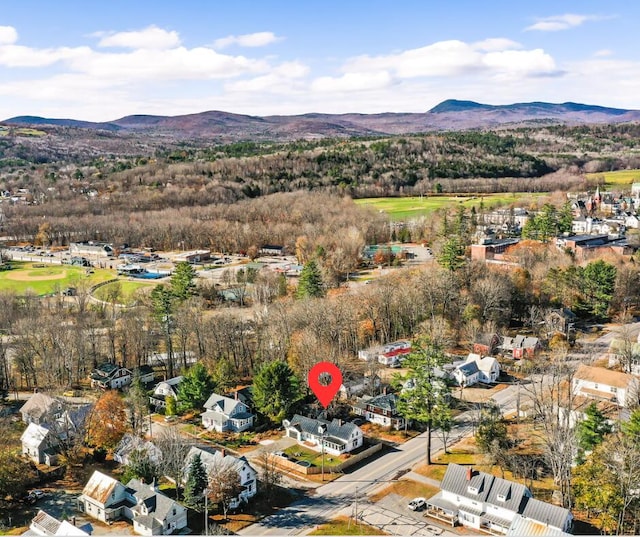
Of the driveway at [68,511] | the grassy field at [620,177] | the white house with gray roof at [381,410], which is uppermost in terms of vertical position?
the grassy field at [620,177]

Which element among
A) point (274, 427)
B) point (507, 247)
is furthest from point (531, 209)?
point (274, 427)

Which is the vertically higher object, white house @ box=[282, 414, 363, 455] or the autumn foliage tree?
the autumn foliage tree

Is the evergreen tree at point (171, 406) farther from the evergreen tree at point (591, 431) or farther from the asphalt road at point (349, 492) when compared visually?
the evergreen tree at point (591, 431)

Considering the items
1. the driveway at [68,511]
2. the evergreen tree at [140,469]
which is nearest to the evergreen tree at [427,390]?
the evergreen tree at [140,469]

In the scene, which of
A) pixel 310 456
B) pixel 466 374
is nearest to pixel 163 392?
pixel 310 456

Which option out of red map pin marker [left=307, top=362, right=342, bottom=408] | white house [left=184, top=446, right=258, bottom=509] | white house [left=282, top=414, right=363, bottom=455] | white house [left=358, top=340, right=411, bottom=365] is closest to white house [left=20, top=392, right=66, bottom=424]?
white house [left=184, top=446, right=258, bottom=509]

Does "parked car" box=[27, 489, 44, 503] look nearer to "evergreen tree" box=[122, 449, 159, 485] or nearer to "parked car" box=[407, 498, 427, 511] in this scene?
"evergreen tree" box=[122, 449, 159, 485]
